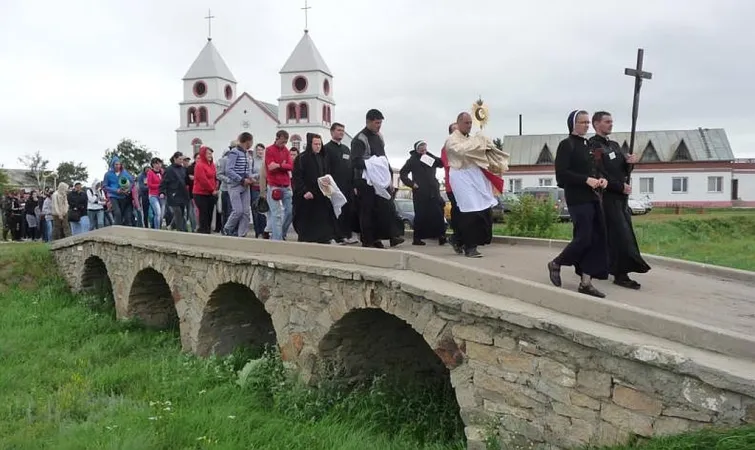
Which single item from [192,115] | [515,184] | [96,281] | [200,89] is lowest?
[96,281]

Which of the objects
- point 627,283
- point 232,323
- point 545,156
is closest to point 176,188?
point 232,323

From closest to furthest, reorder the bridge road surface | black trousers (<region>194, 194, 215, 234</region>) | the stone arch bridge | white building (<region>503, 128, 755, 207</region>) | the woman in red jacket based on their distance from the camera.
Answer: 1. the stone arch bridge
2. the bridge road surface
3. the woman in red jacket
4. black trousers (<region>194, 194, 215, 234</region>)
5. white building (<region>503, 128, 755, 207</region>)

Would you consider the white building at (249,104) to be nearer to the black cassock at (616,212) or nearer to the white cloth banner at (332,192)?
the white cloth banner at (332,192)

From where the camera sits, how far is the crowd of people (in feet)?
19.7

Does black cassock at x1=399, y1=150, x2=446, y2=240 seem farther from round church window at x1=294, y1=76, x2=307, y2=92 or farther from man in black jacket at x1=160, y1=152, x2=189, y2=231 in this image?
round church window at x1=294, y1=76, x2=307, y2=92

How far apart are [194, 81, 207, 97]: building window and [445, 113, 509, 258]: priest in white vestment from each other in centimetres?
5628

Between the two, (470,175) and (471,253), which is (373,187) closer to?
(470,175)

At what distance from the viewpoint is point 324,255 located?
8.04 m

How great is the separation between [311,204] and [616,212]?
4120 mm

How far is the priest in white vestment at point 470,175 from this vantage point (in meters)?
8.12

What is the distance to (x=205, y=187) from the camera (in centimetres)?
1151

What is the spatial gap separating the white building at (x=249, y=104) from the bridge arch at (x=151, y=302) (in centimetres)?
4103

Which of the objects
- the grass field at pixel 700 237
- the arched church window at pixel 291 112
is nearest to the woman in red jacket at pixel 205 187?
the grass field at pixel 700 237

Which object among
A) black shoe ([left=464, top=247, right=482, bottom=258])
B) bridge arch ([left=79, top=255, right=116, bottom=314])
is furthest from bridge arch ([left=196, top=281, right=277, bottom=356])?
bridge arch ([left=79, top=255, right=116, bottom=314])
